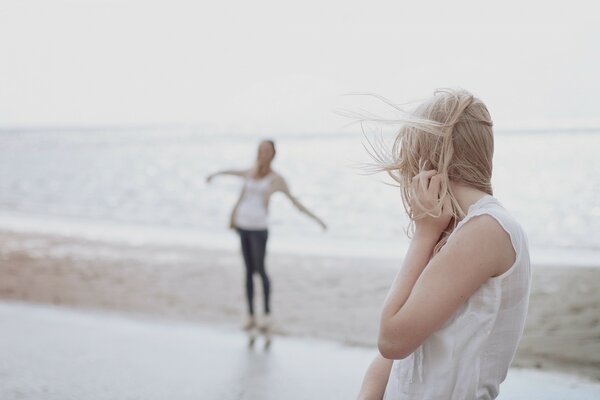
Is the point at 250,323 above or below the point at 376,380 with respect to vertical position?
below

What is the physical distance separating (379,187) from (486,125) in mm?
24926

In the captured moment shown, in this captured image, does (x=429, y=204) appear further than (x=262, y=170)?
No

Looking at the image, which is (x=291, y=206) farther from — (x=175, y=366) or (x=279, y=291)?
(x=175, y=366)

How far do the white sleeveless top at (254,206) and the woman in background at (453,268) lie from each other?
20.1 feet

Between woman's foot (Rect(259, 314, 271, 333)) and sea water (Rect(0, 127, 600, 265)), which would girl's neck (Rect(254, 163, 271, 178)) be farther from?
woman's foot (Rect(259, 314, 271, 333))

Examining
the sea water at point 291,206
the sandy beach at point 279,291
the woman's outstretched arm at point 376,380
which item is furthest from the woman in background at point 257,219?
the woman's outstretched arm at point 376,380

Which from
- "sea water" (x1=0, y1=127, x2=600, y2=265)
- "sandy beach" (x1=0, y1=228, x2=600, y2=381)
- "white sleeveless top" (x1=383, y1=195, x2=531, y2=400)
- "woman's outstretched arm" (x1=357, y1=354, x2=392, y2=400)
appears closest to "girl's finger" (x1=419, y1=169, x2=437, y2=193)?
"white sleeveless top" (x1=383, y1=195, x2=531, y2=400)

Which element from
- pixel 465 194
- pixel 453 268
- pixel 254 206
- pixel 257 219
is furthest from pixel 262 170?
pixel 453 268

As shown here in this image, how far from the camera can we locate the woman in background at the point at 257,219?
7699 mm

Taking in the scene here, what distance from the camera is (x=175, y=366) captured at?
5.73 meters

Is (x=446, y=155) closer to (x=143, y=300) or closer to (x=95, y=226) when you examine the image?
(x=143, y=300)

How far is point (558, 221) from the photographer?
1739cm

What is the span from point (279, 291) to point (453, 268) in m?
8.34

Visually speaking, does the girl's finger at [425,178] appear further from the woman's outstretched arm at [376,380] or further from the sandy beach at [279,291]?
the sandy beach at [279,291]
